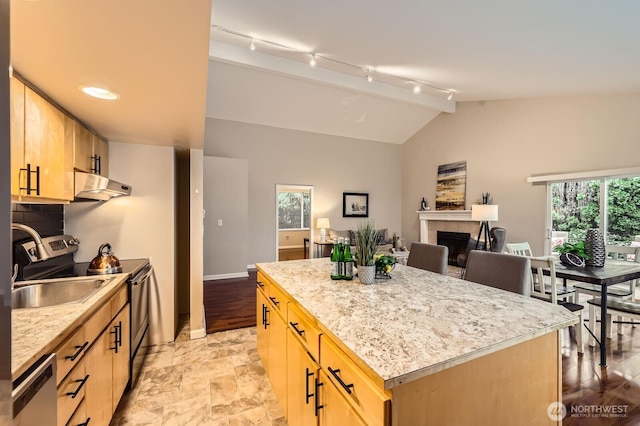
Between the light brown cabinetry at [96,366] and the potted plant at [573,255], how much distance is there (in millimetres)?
3933

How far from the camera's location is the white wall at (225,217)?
18.1ft

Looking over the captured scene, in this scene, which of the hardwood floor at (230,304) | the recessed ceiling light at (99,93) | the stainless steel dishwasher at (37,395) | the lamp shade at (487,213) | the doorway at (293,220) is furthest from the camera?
the doorway at (293,220)

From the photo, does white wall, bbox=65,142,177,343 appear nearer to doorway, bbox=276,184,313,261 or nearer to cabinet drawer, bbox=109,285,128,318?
cabinet drawer, bbox=109,285,128,318

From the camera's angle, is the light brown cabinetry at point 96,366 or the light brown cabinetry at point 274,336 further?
the light brown cabinetry at point 274,336

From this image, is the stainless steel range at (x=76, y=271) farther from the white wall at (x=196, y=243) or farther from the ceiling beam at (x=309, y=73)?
the ceiling beam at (x=309, y=73)

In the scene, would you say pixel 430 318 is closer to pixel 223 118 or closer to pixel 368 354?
pixel 368 354

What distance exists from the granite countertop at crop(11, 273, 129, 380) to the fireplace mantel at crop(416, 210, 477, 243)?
21.6ft

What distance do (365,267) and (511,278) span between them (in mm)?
894

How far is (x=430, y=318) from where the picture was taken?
1179 millimetres

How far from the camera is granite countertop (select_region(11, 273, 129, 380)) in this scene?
0.93 metres

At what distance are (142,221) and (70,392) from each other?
175 cm

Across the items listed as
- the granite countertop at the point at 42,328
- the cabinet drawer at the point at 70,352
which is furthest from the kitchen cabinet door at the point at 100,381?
the granite countertop at the point at 42,328

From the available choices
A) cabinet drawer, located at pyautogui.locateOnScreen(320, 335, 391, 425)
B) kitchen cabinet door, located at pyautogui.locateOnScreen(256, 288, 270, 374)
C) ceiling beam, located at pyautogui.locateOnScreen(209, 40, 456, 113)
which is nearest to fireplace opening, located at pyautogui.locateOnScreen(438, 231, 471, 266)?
ceiling beam, located at pyautogui.locateOnScreen(209, 40, 456, 113)

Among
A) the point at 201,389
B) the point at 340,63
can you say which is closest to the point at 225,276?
the point at 201,389
